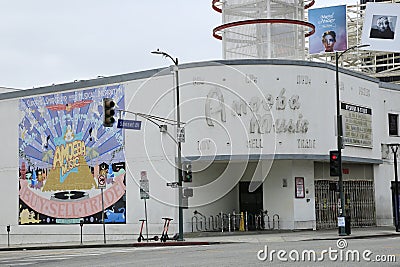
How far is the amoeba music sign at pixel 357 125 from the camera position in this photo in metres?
45.5

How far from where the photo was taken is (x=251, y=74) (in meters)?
42.5

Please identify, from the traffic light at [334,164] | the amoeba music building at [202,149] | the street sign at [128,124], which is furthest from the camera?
the amoeba music building at [202,149]

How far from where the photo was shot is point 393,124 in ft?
167

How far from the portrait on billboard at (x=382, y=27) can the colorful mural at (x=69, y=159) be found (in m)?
27.4

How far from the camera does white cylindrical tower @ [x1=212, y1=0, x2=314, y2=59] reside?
4516 cm

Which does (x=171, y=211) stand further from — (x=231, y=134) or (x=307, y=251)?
(x=307, y=251)

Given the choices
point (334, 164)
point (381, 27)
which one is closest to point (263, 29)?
point (334, 164)

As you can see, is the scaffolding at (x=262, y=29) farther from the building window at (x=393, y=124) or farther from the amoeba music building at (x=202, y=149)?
the building window at (x=393, y=124)

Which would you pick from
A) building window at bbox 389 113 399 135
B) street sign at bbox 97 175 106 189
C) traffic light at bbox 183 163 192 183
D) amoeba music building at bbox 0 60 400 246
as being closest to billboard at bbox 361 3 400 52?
amoeba music building at bbox 0 60 400 246

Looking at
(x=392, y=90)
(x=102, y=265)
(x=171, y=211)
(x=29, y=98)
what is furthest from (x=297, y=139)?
(x=102, y=265)

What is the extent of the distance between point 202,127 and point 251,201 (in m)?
6.65

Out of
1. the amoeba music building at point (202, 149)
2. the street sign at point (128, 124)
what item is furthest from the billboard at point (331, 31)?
the street sign at point (128, 124)

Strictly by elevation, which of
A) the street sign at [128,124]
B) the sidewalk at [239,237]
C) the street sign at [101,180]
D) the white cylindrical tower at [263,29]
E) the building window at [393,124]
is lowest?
the sidewalk at [239,237]

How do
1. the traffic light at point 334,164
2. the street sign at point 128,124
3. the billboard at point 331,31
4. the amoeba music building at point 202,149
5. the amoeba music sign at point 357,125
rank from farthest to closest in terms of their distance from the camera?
the billboard at point 331,31
the amoeba music sign at point 357,125
the amoeba music building at point 202,149
the traffic light at point 334,164
the street sign at point 128,124
